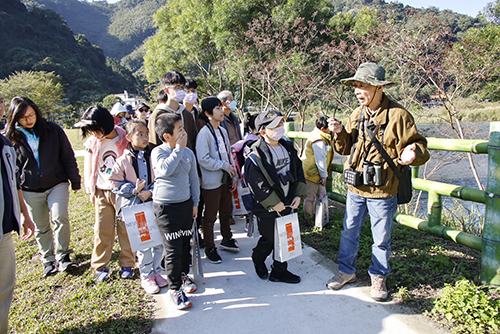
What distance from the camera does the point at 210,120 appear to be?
3398 millimetres

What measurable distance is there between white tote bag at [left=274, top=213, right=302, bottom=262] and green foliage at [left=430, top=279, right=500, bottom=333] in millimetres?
1150

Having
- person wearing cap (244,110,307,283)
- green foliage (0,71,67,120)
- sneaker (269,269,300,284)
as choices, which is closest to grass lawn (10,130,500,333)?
sneaker (269,269,300,284)

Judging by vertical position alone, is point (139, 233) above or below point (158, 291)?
above

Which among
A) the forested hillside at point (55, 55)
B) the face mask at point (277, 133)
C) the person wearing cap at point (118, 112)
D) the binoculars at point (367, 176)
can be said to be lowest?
the binoculars at point (367, 176)

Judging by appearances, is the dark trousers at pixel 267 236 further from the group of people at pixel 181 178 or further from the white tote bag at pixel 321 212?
the white tote bag at pixel 321 212

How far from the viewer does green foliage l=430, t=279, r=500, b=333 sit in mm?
2098

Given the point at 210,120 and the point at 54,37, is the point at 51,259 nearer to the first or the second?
the point at 210,120

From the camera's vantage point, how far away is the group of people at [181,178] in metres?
2.41

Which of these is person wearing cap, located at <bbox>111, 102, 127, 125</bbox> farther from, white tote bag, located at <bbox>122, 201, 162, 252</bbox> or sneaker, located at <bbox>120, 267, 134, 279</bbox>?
white tote bag, located at <bbox>122, 201, 162, 252</bbox>

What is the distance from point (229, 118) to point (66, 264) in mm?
2731

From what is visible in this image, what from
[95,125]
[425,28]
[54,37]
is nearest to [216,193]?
[95,125]

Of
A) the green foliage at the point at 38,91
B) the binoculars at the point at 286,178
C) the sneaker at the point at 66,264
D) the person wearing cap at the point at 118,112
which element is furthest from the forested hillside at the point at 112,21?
the binoculars at the point at 286,178

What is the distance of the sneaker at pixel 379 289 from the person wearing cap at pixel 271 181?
2.22 ft

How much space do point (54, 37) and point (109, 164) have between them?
79351 mm
